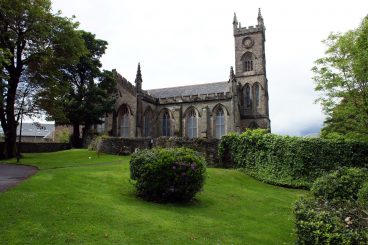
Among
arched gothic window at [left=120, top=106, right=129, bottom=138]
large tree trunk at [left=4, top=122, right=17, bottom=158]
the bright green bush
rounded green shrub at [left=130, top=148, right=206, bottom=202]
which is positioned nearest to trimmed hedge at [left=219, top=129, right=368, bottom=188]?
rounded green shrub at [left=130, top=148, right=206, bottom=202]

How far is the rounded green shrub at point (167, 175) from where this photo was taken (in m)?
15.0

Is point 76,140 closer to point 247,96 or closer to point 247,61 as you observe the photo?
point 247,96

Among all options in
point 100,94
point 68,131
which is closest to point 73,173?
point 100,94

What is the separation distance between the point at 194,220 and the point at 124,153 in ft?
71.5

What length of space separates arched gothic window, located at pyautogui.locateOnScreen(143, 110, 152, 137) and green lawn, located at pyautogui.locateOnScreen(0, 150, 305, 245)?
108ft

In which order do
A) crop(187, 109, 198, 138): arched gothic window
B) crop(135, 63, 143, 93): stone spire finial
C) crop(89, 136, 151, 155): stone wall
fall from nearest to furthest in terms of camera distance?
1. crop(89, 136, 151, 155): stone wall
2. crop(135, 63, 143, 93): stone spire finial
3. crop(187, 109, 198, 138): arched gothic window

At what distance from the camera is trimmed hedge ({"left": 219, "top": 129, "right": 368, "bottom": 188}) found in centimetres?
2420

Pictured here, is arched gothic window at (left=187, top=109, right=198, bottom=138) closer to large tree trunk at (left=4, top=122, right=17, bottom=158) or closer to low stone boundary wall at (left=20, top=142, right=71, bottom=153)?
low stone boundary wall at (left=20, top=142, right=71, bottom=153)

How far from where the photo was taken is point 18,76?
32.4 metres

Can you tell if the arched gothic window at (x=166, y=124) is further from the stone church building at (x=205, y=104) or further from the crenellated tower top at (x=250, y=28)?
the crenellated tower top at (x=250, y=28)

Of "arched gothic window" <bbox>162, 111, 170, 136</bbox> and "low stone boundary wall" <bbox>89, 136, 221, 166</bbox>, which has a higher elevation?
"arched gothic window" <bbox>162, 111, 170, 136</bbox>

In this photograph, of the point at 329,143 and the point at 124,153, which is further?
the point at 124,153

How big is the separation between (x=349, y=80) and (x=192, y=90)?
37.0m

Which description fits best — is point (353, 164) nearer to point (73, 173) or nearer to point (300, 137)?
point (300, 137)
